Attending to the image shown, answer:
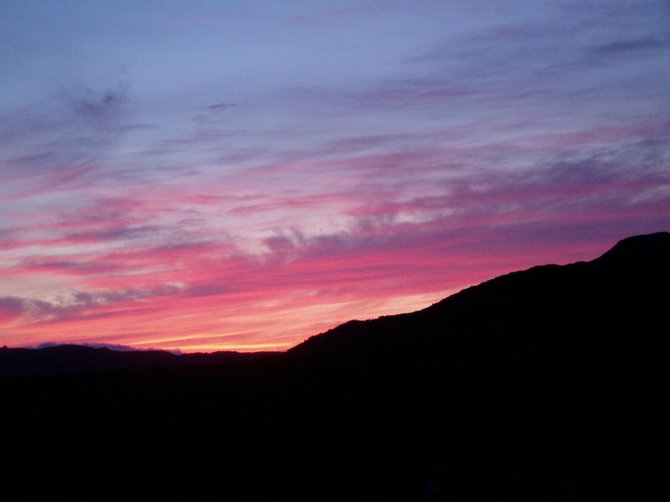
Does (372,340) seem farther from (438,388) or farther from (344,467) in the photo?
(344,467)

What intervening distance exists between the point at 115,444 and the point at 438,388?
679 centimetres

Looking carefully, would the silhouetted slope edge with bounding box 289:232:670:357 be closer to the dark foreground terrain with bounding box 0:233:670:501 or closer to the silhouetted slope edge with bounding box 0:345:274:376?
the dark foreground terrain with bounding box 0:233:670:501

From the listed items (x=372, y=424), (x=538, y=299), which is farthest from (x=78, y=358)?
(x=372, y=424)

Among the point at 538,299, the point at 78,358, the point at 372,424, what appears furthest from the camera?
the point at 78,358

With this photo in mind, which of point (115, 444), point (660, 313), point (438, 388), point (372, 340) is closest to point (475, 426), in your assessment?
point (438, 388)

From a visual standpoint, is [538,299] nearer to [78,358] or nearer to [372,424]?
[372,424]

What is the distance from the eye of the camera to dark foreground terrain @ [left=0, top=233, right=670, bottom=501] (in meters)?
13.6

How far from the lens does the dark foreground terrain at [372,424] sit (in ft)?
44.5

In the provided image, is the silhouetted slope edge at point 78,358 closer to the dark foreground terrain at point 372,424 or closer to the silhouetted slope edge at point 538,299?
the silhouetted slope edge at point 538,299

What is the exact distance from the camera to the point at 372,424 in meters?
15.5

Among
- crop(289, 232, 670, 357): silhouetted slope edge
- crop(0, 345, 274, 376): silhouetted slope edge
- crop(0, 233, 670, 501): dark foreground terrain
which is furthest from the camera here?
crop(0, 345, 274, 376): silhouetted slope edge

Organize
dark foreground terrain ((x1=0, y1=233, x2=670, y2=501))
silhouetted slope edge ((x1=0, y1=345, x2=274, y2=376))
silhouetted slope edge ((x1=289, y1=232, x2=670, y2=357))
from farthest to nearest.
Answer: silhouetted slope edge ((x1=0, y1=345, x2=274, y2=376)) < silhouetted slope edge ((x1=289, y1=232, x2=670, y2=357)) < dark foreground terrain ((x1=0, y1=233, x2=670, y2=501))

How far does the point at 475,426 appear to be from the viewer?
15062 millimetres

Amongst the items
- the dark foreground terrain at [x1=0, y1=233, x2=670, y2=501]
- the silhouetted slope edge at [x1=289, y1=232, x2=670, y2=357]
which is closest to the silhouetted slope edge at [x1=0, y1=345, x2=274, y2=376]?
the silhouetted slope edge at [x1=289, y1=232, x2=670, y2=357]
